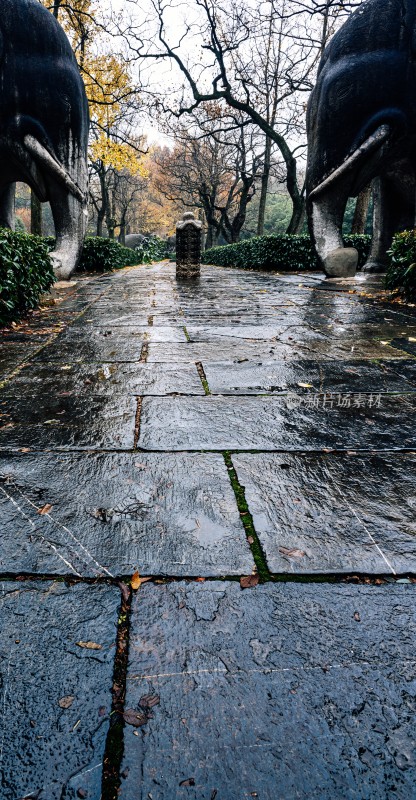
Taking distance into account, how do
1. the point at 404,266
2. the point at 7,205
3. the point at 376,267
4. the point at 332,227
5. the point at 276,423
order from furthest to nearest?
the point at 376,267 → the point at 7,205 → the point at 332,227 → the point at 404,266 → the point at 276,423

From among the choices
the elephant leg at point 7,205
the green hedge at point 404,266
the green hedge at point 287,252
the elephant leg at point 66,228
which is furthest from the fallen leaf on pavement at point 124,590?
the green hedge at point 287,252

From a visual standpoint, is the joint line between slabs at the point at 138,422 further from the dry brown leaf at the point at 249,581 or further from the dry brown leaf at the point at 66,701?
the dry brown leaf at the point at 66,701

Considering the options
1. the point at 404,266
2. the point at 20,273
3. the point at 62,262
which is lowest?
the point at 20,273

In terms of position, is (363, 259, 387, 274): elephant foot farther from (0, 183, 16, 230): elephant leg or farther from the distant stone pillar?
(0, 183, 16, 230): elephant leg

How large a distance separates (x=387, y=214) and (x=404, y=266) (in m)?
3.59

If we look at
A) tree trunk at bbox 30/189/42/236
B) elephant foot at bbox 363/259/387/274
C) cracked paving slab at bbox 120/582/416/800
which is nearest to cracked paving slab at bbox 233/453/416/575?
cracked paving slab at bbox 120/582/416/800

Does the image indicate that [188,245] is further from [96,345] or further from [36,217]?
[96,345]

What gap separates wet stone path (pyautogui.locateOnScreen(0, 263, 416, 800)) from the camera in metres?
0.73

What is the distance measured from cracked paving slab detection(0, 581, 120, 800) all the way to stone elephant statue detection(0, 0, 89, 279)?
6888 millimetres

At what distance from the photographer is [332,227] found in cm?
735

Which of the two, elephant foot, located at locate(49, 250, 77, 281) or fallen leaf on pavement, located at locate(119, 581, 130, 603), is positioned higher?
elephant foot, located at locate(49, 250, 77, 281)

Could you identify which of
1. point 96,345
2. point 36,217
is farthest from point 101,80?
point 96,345

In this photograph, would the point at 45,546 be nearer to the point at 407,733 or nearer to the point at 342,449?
the point at 407,733

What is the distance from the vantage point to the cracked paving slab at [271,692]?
0.71m
